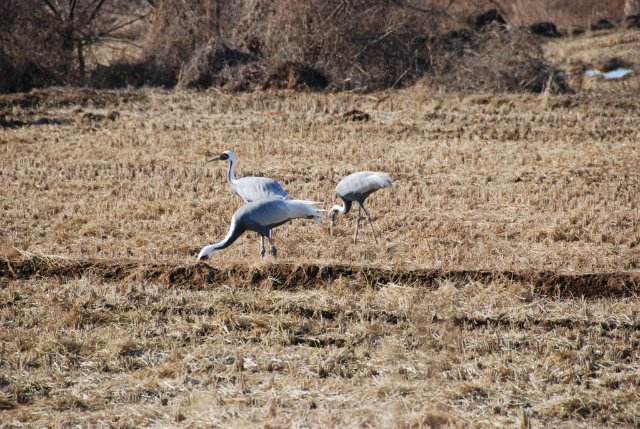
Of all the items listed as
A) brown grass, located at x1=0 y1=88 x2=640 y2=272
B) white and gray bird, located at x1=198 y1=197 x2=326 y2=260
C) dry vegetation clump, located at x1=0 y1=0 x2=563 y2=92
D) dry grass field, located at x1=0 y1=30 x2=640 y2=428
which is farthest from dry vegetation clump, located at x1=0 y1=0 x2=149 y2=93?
white and gray bird, located at x1=198 y1=197 x2=326 y2=260

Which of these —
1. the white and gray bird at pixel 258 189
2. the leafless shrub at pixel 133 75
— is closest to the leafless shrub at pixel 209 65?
the leafless shrub at pixel 133 75

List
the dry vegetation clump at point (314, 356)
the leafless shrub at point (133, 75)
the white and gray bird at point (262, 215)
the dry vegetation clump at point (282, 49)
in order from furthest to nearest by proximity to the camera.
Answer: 1. the leafless shrub at point (133, 75)
2. the dry vegetation clump at point (282, 49)
3. the white and gray bird at point (262, 215)
4. the dry vegetation clump at point (314, 356)

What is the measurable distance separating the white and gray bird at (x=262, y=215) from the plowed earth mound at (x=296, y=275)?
0.28 m

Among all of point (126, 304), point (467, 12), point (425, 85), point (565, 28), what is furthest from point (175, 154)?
point (565, 28)

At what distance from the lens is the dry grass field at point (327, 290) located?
14.8 ft

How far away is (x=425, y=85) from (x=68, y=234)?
10.5 meters

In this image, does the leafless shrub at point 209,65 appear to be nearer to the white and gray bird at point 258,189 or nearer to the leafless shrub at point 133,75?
the leafless shrub at point 133,75

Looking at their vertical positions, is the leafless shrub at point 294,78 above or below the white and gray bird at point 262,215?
above

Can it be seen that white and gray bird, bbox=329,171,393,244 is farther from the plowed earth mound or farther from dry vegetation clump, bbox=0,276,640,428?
dry vegetation clump, bbox=0,276,640,428

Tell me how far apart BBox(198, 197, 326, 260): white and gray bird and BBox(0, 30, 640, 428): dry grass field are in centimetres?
24

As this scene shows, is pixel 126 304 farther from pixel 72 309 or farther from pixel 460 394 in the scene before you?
pixel 460 394

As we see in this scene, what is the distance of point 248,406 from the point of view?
4.47 m

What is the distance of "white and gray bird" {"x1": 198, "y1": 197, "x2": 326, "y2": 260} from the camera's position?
6527 mm

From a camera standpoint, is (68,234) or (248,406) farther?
(68,234)
